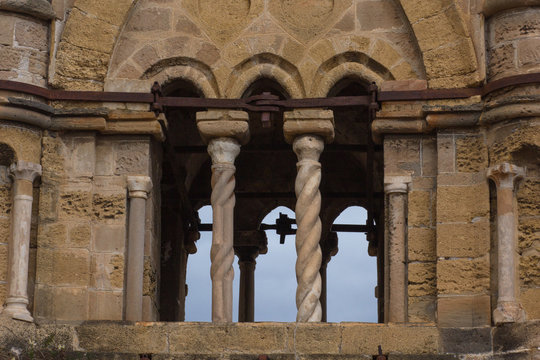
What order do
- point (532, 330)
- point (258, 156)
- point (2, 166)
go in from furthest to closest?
point (258, 156) < point (2, 166) < point (532, 330)

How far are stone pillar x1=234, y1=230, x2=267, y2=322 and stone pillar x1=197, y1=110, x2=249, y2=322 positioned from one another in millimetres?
3804

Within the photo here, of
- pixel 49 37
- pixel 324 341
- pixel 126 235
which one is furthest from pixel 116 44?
pixel 324 341

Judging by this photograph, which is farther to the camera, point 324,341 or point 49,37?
point 49,37

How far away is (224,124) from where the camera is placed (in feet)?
62.7

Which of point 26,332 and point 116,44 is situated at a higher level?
point 116,44

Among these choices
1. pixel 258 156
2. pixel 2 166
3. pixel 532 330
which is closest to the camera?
pixel 532 330

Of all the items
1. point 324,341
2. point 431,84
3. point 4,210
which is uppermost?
point 431,84

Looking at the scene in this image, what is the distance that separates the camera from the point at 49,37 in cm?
1925

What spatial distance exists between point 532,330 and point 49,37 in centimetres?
502

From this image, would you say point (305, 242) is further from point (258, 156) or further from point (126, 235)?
point (258, 156)

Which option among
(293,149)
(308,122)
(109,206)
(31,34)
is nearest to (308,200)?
(293,149)

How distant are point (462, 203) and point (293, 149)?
1.62m

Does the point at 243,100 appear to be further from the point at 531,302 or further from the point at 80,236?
the point at 531,302

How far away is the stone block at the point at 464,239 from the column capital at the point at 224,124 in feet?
6.53
